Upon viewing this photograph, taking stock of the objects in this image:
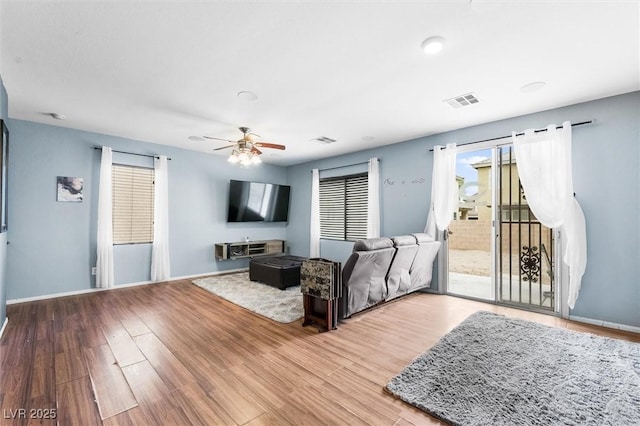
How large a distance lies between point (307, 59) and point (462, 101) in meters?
2.13

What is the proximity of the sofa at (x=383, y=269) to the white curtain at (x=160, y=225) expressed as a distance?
3858 millimetres

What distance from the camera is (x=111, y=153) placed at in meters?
4.72

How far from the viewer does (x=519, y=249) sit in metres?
3.96

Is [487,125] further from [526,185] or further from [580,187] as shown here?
[580,187]

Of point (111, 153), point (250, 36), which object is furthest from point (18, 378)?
point (111, 153)

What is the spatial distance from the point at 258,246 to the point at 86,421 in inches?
193

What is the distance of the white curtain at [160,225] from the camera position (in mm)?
5113

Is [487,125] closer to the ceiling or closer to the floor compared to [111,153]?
closer to the ceiling

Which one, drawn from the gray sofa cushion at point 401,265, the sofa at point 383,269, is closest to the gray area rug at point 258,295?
the sofa at point 383,269

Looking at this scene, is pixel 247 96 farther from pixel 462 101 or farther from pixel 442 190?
pixel 442 190

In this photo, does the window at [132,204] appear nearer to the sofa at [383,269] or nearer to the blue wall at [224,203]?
the blue wall at [224,203]

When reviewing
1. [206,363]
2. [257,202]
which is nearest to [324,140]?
[257,202]

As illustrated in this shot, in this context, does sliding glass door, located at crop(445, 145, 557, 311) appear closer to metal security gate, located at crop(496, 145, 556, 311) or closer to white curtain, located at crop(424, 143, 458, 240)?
metal security gate, located at crop(496, 145, 556, 311)

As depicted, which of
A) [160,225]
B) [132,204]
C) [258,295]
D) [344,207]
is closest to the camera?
[258,295]
